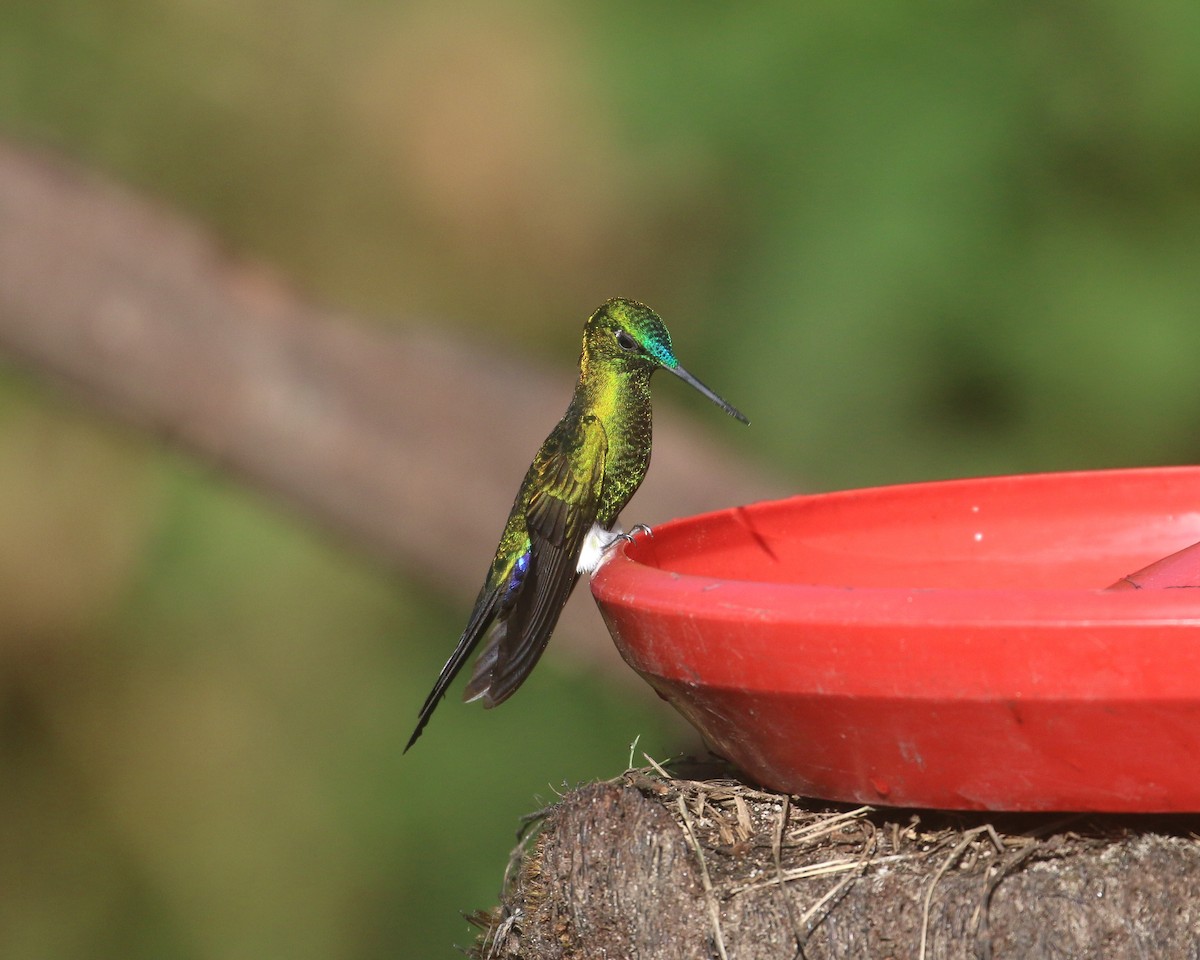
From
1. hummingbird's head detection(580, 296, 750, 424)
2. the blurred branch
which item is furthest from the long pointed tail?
the blurred branch

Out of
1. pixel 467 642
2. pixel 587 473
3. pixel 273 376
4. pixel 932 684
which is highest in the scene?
pixel 932 684

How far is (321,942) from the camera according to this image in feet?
20.6

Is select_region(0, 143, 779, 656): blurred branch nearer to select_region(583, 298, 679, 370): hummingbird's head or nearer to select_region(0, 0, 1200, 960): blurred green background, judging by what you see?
select_region(0, 0, 1200, 960): blurred green background

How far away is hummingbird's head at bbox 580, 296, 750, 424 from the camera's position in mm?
3061

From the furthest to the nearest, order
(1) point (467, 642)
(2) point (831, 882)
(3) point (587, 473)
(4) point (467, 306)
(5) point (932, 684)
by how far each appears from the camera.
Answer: (4) point (467, 306) < (3) point (587, 473) < (1) point (467, 642) < (2) point (831, 882) < (5) point (932, 684)

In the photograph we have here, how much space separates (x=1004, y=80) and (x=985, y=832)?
13.6ft

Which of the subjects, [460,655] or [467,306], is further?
[467,306]

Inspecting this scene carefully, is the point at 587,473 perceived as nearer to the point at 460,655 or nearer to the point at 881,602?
the point at 460,655

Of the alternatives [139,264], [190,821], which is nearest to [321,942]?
[190,821]

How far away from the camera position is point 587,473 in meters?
3.05

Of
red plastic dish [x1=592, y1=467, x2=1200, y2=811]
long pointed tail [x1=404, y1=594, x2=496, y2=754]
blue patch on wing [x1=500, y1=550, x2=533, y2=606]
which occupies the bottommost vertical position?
long pointed tail [x1=404, y1=594, x2=496, y2=754]

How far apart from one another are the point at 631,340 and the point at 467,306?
3183 mm

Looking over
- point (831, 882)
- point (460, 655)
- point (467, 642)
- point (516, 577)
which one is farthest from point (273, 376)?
point (831, 882)

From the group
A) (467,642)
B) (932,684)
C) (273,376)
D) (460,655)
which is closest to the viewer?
(932,684)
